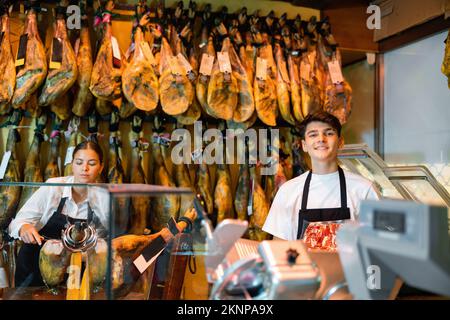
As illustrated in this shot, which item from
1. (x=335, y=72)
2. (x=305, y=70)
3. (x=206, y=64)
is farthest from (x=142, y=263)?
(x=335, y=72)

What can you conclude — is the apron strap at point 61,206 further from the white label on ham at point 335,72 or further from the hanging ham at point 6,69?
Answer: the white label on ham at point 335,72

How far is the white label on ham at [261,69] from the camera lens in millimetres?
4142

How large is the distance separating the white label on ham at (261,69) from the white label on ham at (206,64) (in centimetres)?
40

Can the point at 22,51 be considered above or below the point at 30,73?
above

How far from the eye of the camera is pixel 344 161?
3.90 m

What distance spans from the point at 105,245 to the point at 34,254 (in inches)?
20.8

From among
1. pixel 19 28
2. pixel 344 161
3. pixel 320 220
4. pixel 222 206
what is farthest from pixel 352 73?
pixel 19 28

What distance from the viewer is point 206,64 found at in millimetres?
4004

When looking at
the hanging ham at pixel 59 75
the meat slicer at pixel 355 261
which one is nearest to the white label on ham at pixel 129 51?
the hanging ham at pixel 59 75

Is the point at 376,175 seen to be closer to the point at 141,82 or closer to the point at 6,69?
the point at 141,82

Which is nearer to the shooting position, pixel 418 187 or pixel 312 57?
pixel 418 187

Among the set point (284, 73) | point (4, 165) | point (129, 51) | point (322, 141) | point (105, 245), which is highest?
point (129, 51)

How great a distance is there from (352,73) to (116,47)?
8.44 ft

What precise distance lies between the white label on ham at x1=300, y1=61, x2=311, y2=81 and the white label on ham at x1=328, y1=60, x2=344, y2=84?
0.62 ft
